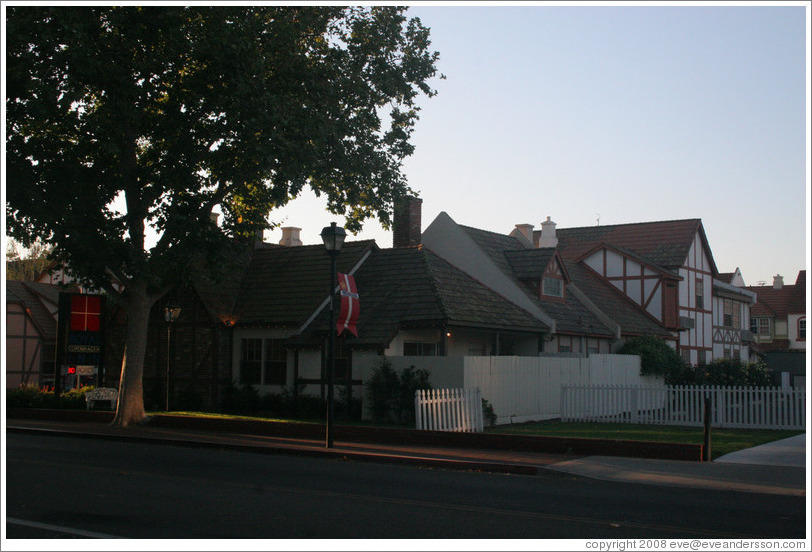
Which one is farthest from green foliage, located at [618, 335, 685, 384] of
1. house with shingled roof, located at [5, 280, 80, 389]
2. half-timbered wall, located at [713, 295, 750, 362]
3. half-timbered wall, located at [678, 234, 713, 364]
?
house with shingled roof, located at [5, 280, 80, 389]

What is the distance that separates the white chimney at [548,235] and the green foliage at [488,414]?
895 inches

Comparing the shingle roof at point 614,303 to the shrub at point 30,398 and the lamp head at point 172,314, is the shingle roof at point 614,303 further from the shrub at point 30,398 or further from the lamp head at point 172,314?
the shrub at point 30,398

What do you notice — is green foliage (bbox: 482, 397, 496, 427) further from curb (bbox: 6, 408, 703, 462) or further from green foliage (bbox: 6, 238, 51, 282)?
green foliage (bbox: 6, 238, 51, 282)

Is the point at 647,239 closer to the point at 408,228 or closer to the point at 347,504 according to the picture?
the point at 408,228

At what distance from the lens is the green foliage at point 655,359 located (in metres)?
36.2

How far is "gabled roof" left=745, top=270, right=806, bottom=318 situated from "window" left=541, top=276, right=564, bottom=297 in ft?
143

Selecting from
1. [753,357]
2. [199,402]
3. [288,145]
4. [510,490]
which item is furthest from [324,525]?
[753,357]

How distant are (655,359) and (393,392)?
1529 centimetres

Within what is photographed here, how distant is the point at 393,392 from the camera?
25188mm

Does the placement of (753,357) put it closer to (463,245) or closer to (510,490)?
(463,245)

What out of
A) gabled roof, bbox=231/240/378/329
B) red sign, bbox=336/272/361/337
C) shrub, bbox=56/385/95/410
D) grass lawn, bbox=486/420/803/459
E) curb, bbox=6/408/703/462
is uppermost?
gabled roof, bbox=231/240/378/329

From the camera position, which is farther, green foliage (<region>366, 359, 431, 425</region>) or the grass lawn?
green foliage (<region>366, 359, 431, 425</region>)

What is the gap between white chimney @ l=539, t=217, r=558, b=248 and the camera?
1834 inches

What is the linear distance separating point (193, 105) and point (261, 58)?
2165mm
